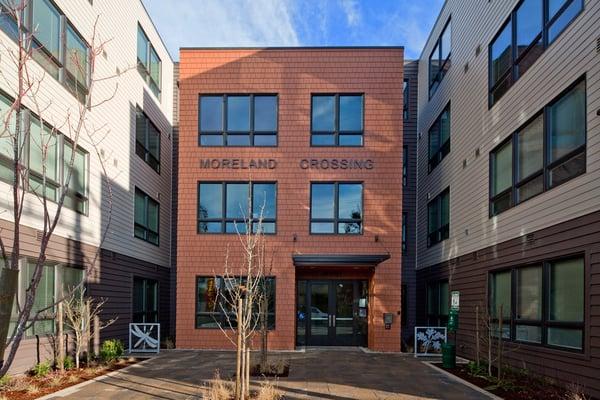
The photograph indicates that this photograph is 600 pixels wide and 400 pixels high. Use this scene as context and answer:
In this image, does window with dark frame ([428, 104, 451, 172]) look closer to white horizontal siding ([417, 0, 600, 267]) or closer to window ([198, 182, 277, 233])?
white horizontal siding ([417, 0, 600, 267])

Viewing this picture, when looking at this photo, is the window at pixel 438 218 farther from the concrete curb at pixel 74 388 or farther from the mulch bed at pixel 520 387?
the concrete curb at pixel 74 388

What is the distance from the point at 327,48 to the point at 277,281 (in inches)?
316

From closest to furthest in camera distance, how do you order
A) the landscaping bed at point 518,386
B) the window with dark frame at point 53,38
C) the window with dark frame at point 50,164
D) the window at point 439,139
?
the landscaping bed at point 518,386
the window with dark frame at point 50,164
the window with dark frame at point 53,38
the window at point 439,139

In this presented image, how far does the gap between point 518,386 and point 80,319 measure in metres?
9.72

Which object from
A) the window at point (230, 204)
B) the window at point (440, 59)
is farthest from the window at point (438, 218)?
the window at point (230, 204)

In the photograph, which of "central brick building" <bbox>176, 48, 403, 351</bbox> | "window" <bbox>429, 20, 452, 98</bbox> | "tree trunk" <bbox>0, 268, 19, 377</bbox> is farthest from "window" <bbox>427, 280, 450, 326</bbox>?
"tree trunk" <bbox>0, 268, 19, 377</bbox>

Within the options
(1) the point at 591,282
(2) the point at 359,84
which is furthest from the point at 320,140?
(1) the point at 591,282

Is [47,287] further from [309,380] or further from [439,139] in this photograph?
[439,139]

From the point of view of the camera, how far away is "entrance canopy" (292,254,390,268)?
15.7 meters

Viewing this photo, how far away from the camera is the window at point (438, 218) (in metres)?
17.6

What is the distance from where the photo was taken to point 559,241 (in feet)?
31.7

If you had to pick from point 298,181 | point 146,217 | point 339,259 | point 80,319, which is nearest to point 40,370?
point 80,319

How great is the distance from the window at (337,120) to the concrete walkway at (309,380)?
22.9ft

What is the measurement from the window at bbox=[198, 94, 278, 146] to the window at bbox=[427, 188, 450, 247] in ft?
21.0
